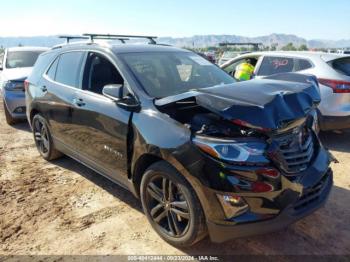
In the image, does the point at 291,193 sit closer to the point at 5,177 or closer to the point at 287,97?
the point at 287,97

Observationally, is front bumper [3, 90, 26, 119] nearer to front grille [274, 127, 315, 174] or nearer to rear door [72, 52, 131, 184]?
rear door [72, 52, 131, 184]

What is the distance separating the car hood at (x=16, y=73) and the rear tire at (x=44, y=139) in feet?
8.70

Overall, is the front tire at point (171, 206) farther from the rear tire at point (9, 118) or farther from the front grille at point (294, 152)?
the rear tire at point (9, 118)

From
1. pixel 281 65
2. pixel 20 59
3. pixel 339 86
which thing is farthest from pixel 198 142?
pixel 20 59

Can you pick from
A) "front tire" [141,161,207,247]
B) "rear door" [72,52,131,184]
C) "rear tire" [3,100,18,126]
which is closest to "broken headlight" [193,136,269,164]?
"front tire" [141,161,207,247]

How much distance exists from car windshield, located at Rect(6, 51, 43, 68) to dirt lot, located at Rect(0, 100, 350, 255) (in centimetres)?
481

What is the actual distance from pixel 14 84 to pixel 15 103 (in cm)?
41

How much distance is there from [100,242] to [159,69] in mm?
1896

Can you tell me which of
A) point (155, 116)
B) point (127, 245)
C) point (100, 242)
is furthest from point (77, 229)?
point (155, 116)

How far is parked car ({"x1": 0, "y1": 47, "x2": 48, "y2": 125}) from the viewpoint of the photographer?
7.78m

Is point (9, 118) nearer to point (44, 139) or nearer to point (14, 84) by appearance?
point (14, 84)

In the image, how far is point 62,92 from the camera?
460cm

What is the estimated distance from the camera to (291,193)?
274 centimetres

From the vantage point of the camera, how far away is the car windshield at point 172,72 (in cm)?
367
